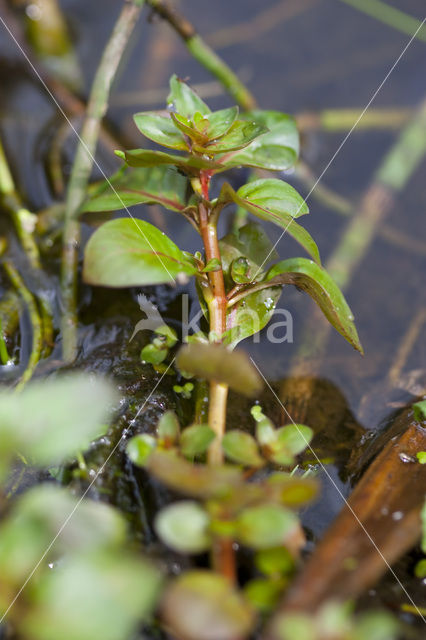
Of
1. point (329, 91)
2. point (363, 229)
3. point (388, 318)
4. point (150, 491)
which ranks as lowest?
point (150, 491)

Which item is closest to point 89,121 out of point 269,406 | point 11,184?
point 11,184

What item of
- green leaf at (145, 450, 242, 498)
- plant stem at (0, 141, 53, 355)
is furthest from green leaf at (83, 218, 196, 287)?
plant stem at (0, 141, 53, 355)

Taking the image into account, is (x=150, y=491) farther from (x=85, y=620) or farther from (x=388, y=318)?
(x=388, y=318)

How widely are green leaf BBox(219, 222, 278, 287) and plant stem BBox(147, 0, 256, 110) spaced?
90 cm

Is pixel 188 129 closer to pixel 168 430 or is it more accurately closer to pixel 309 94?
pixel 168 430

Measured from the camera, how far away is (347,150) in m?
2.22

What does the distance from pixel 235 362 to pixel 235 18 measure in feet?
7.58

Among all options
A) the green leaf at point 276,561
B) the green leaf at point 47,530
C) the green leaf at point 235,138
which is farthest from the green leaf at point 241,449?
the green leaf at point 235,138

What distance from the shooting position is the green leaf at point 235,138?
111 cm

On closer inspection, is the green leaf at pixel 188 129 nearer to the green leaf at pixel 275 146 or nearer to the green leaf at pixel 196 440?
the green leaf at pixel 275 146

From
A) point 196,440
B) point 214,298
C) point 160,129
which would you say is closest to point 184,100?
point 160,129

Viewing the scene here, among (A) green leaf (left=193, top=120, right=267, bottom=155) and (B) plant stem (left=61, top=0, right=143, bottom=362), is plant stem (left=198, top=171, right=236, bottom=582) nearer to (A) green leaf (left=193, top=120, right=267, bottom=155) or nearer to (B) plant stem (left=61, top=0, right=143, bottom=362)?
(A) green leaf (left=193, top=120, right=267, bottom=155)

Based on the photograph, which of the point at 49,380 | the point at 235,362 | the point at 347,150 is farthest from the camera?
the point at 347,150

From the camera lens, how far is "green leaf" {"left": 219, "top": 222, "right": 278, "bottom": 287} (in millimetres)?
1279
